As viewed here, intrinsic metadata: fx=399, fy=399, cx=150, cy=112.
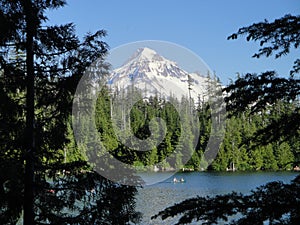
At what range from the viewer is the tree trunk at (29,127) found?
511cm

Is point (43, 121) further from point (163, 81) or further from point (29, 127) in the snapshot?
point (163, 81)

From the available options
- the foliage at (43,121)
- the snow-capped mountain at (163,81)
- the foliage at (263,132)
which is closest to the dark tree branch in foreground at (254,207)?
the foliage at (263,132)

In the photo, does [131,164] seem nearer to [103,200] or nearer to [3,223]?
[103,200]

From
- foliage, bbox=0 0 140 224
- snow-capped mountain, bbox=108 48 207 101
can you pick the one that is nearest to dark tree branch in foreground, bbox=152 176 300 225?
foliage, bbox=0 0 140 224

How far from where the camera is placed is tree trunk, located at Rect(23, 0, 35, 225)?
16.8 ft

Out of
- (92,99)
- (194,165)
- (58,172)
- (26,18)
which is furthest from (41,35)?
(194,165)

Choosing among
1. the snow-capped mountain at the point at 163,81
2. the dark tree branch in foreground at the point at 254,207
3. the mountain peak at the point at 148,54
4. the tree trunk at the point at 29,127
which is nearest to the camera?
the dark tree branch in foreground at the point at 254,207

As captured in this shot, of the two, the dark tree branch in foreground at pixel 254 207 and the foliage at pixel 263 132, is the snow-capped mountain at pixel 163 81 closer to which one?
the foliage at pixel 263 132

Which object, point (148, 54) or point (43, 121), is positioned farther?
point (148, 54)

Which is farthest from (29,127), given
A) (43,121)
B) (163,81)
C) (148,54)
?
(148,54)

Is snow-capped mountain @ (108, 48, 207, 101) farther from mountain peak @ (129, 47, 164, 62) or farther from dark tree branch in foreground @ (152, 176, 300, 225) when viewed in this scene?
dark tree branch in foreground @ (152, 176, 300, 225)

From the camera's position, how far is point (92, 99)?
604cm

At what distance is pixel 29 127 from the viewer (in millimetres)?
5242

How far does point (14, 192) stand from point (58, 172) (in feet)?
2.10
